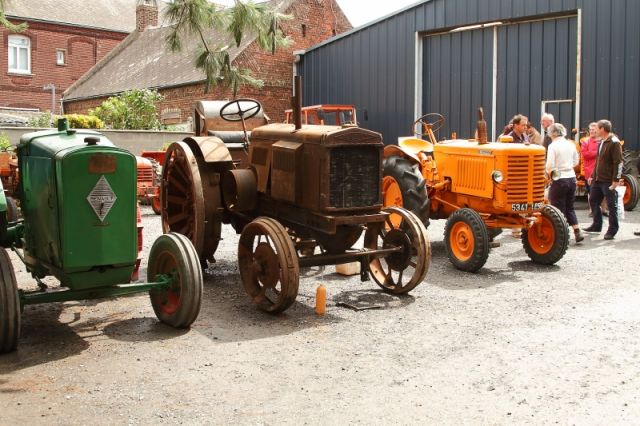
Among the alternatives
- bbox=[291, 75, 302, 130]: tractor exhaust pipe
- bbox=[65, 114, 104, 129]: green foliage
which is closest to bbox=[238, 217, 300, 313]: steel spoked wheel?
bbox=[291, 75, 302, 130]: tractor exhaust pipe

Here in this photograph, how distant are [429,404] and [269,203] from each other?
3148 millimetres

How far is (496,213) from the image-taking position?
8.38 m

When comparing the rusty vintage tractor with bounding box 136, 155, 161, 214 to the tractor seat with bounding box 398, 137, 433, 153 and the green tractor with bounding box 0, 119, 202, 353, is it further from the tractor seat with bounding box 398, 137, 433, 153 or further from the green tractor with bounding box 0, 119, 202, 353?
the green tractor with bounding box 0, 119, 202, 353

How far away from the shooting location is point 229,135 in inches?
313

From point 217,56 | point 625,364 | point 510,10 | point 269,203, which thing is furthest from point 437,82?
point 625,364

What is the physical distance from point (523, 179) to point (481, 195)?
19.5 inches

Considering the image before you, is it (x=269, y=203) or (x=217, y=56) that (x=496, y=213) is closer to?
(x=269, y=203)

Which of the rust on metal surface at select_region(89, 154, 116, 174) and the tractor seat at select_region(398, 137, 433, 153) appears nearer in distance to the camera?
the rust on metal surface at select_region(89, 154, 116, 174)

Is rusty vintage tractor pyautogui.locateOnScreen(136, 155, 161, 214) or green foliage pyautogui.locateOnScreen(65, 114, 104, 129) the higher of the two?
green foliage pyautogui.locateOnScreen(65, 114, 104, 129)

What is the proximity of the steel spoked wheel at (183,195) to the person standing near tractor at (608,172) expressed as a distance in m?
5.87

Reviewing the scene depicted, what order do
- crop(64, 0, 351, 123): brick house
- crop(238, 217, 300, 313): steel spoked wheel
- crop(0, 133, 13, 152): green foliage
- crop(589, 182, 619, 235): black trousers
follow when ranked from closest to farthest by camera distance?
crop(238, 217, 300, 313): steel spoked wheel, crop(589, 182, 619, 235): black trousers, crop(0, 133, 13, 152): green foliage, crop(64, 0, 351, 123): brick house

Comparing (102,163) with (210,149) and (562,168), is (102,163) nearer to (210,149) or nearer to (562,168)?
(210,149)

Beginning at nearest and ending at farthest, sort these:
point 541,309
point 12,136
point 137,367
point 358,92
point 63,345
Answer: point 137,367 < point 63,345 < point 541,309 < point 12,136 < point 358,92

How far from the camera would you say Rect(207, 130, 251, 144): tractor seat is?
789 cm
